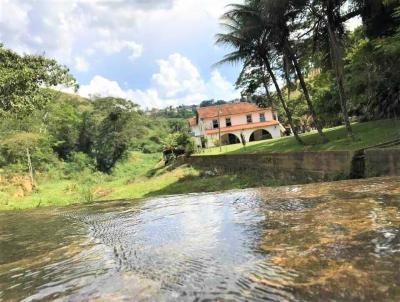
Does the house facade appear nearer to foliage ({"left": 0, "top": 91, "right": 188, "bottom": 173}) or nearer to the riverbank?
foliage ({"left": 0, "top": 91, "right": 188, "bottom": 173})

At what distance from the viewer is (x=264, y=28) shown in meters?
21.8

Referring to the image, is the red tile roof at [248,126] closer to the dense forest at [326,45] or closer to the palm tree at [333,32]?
the dense forest at [326,45]

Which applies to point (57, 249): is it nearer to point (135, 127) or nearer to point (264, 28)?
point (264, 28)

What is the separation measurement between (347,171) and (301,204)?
6.50 m

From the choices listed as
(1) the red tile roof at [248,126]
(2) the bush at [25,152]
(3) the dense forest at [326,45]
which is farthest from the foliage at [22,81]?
(1) the red tile roof at [248,126]

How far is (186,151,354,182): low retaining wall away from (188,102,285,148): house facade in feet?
85.9

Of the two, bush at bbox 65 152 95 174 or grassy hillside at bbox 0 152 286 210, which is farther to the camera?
bush at bbox 65 152 95 174

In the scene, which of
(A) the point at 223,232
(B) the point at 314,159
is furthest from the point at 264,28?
(A) the point at 223,232

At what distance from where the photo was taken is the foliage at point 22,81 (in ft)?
61.4

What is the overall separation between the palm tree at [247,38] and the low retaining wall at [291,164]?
2.64 metres

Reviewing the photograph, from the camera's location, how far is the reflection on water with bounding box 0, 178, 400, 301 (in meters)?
4.24

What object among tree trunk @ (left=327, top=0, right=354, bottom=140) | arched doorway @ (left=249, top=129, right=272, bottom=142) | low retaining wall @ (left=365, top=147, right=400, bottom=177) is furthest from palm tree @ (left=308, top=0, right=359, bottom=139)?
arched doorway @ (left=249, top=129, right=272, bottom=142)

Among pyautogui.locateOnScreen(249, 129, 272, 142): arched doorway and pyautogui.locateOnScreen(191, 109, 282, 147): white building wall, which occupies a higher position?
pyautogui.locateOnScreen(191, 109, 282, 147): white building wall

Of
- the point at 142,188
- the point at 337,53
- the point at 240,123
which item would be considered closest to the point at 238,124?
the point at 240,123
